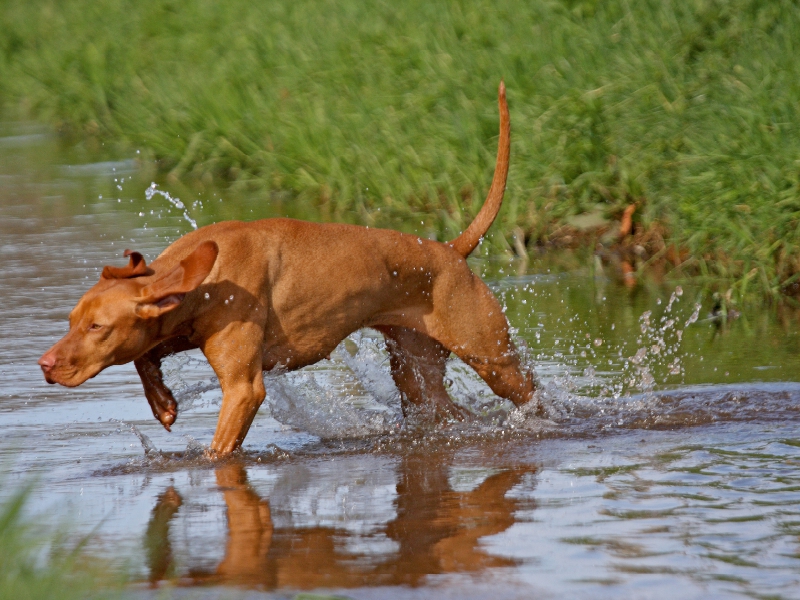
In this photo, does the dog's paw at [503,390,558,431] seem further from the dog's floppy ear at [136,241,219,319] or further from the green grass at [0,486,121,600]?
the green grass at [0,486,121,600]

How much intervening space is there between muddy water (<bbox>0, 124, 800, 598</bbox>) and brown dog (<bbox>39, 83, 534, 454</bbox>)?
0.28 metres

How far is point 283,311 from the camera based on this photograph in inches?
214

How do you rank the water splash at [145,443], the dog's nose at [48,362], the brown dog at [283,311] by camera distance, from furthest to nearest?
the water splash at [145,443] → the brown dog at [283,311] → the dog's nose at [48,362]

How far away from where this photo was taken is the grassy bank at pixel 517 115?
8.14m

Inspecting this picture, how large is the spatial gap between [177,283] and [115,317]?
0.25 m

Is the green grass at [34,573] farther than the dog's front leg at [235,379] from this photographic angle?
No

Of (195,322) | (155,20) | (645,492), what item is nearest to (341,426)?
(195,322)

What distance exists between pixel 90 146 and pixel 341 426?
8.08 meters

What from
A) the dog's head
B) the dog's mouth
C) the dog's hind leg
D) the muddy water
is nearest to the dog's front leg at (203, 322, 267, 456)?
the muddy water

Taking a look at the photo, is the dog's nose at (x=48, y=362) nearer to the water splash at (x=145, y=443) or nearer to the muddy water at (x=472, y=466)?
the muddy water at (x=472, y=466)

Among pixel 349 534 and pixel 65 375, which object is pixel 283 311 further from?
pixel 349 534

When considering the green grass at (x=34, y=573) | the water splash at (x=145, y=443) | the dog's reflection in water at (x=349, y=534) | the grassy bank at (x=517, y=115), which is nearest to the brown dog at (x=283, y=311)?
the water splash at (x=145, y=443)

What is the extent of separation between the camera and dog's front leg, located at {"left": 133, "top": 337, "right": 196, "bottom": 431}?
211 inches

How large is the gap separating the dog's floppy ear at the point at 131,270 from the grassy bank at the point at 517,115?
3864 millimetres
